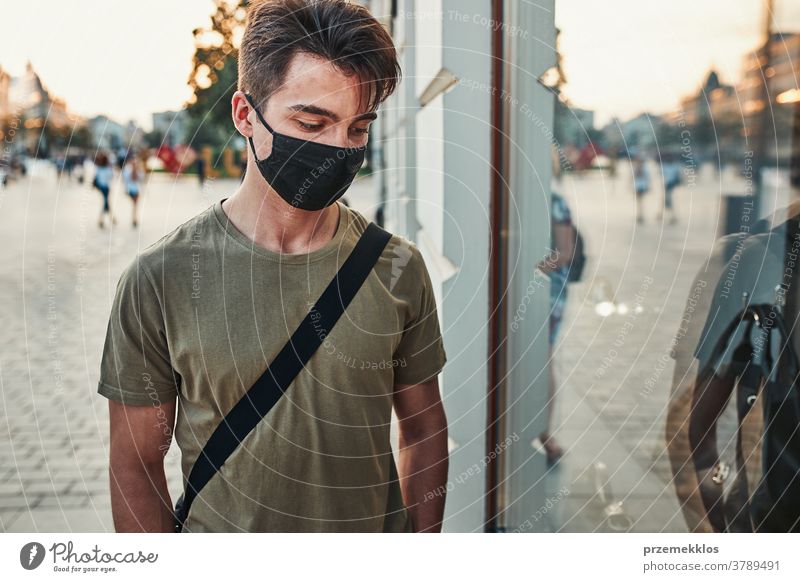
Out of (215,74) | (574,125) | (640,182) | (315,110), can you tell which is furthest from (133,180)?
(640,182)

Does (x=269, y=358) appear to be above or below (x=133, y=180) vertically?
below

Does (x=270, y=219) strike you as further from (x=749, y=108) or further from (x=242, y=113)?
(x=749, y=108)

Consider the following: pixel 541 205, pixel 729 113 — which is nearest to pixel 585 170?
pixel 541 205

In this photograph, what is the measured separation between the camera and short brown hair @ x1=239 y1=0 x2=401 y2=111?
115 cm

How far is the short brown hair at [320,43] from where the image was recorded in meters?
1.15

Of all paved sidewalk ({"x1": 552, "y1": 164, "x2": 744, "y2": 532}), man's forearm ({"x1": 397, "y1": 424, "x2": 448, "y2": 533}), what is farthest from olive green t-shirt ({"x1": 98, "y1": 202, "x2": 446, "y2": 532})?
paved sidewalk ({"x1": 552, "y1": 164, "x2": 744, "y2": 532})

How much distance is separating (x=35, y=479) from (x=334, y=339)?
3.62ft

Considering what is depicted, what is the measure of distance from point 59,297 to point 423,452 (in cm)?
82

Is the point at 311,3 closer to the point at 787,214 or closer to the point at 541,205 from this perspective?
the point at 541,205

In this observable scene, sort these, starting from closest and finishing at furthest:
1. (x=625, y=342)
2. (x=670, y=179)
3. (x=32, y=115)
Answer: (x=32, y=115)
(x=670, y=179)
(x=625, y=342)

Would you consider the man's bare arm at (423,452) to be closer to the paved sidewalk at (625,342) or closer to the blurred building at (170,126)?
the paved sidewalk at (625,342)

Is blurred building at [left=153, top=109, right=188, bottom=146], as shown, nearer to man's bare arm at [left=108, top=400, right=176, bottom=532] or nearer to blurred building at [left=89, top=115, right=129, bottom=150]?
blurred building at [left=89, top=115, right=129, bottom=150]

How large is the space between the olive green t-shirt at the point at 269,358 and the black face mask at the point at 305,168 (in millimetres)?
83

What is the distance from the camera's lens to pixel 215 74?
1422 mm
